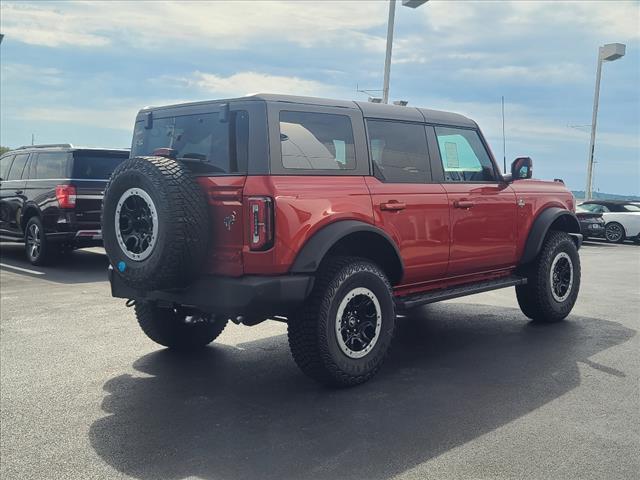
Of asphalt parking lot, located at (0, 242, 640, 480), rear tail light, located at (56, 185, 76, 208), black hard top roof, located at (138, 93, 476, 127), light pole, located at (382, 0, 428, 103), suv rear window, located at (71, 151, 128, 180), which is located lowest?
asphalt parking lot, located at (0, 242, 640, 480)

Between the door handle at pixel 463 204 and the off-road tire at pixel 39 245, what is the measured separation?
781cm

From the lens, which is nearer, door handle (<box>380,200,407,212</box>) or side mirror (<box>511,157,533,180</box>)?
door handle (<box>380,200,407,212</box>)

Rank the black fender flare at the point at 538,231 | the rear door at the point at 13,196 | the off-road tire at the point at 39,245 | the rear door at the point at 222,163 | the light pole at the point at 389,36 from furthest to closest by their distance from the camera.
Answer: the light pole at the point at 389,36, the rear door at the point at 13,196, the off-road tire at the point at 39,245, the black fender flare at the point at 538,231, the rear door at the point at 222,163

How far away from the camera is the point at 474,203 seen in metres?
6.05

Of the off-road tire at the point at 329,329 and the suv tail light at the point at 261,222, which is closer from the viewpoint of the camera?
the suv tail light at the point at 261,222

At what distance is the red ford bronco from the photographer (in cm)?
439

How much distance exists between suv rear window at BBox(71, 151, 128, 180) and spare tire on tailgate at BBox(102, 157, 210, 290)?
6.50m

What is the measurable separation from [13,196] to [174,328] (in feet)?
25.5

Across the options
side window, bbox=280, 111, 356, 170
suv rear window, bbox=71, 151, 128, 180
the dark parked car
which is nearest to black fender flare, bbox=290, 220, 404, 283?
side window, bbox=280, 111, 356, 170

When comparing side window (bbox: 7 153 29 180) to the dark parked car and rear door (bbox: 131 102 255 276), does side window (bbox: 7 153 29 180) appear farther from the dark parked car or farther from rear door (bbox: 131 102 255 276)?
the dark parked car

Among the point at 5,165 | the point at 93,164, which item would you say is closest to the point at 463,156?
the point at 93,164

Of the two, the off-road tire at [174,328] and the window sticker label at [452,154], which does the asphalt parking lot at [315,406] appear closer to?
the off-road tire at [174,328]

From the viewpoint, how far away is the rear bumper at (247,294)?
14.2ft

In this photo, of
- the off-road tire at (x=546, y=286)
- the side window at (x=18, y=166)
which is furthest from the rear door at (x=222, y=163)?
the side window at (x=18, y=166)
